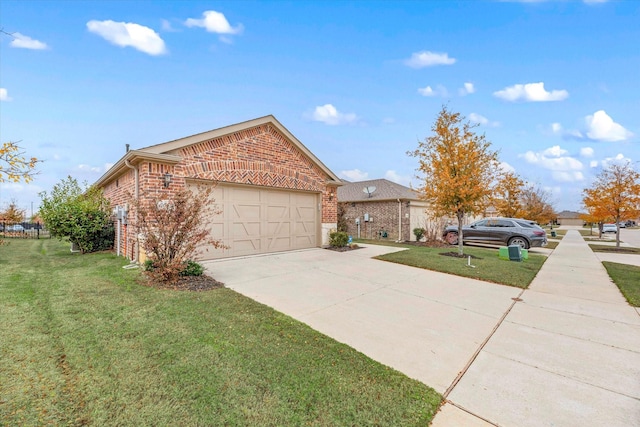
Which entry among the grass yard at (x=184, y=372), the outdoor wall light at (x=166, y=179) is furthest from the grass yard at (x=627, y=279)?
the outdoor wall light at (x=166, y=179)

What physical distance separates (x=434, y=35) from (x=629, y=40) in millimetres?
6155

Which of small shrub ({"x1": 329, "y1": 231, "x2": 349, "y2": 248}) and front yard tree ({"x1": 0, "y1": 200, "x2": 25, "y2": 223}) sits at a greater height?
front yard tree ({"x1": 0, "y1": 200, "x2": 25, "y2": 223})

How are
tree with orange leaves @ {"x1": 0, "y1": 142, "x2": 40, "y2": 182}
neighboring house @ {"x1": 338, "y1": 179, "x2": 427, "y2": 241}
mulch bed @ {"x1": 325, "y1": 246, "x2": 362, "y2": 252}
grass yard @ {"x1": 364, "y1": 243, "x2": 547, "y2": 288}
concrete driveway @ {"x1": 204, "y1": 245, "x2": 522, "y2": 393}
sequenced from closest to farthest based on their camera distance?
concrete driveway @ {"x1": 204, "y1": 245, "x2": 522, "y2": 393}
tree with orange leaves @ {"x1": 0, "y1": 142, "x2": 40, "y2": 182}
grass yard @ {"x1": 364, "y1": 243, "x2": 547, "y2": 288}
mulch bed @ {"x1": 325, "y1": 246, "x2": 362, "y2": 252}
neighboring house @ {"x1": 338, "y1": 179, "x2": 427, "y2": 241}

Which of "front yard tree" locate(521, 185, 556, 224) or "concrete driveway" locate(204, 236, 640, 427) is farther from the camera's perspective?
"front yard tree" locate(521, 185, 556, 224)

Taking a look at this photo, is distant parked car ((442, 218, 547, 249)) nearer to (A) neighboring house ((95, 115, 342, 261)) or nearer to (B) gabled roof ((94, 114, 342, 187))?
(A) neighboring house ((95, 115, 342, 261))

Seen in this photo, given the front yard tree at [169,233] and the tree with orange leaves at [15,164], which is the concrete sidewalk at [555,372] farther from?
the tree with orange leaves at [15,164]

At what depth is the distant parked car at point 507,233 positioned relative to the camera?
13.3 m

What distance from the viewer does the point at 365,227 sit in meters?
18.5

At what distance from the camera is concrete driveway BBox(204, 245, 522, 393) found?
10.3ft

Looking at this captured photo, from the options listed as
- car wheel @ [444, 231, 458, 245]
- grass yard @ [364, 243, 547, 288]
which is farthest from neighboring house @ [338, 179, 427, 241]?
grass yard @ [364, 243, 547, 288]

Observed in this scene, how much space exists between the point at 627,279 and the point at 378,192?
12.4 metres

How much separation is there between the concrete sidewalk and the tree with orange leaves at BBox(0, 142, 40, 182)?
21.5 feet

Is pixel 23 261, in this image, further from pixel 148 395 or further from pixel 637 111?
pixel 637 111

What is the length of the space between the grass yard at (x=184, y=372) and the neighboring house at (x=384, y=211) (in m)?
13.5
